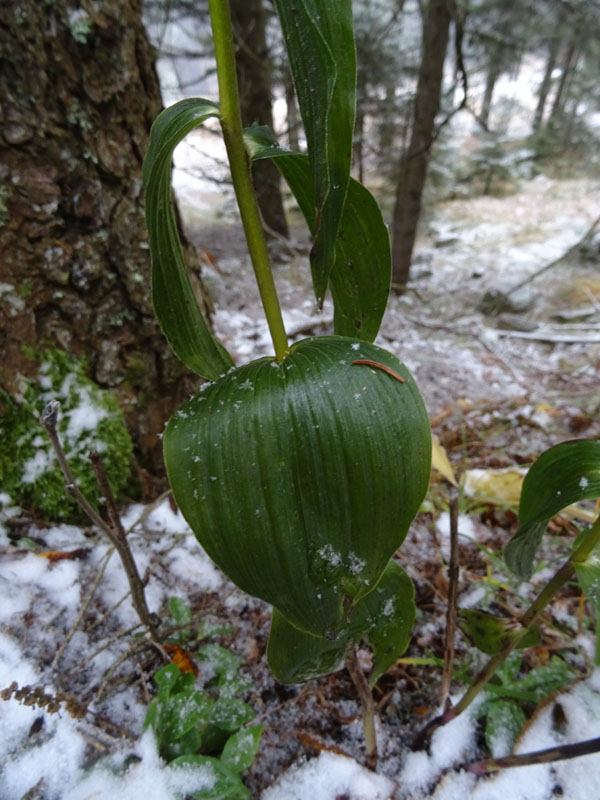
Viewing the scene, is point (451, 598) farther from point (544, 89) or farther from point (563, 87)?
point (544, 89)

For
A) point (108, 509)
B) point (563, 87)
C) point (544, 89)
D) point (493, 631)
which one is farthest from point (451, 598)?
point (544, 89)

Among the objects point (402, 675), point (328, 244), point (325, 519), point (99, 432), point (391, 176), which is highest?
point (328, 244)

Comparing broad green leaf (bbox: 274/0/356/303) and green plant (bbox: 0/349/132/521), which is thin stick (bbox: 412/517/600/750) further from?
green plant (bbox: 0/349/132/521)

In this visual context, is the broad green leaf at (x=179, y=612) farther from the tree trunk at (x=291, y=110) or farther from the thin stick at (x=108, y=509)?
the tree trunk at (x=291, y=110)

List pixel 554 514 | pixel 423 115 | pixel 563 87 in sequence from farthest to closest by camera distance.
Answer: pixel 563 87, pixel 423 115, pixel 554 514

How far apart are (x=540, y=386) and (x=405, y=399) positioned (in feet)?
6.29

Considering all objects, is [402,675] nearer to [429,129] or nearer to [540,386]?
[540,386]

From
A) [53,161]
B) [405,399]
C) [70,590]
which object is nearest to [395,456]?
[405,399]

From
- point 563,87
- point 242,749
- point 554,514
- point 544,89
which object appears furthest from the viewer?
point 544,89

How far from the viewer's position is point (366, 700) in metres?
0.60

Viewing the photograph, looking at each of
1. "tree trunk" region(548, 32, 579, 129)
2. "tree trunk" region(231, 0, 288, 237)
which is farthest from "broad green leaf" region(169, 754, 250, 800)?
"tree trunk" region(548, 32, 579, 129)

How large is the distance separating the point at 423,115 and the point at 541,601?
11.3 ft

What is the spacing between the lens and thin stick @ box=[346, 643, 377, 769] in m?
0.57

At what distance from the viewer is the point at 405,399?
397mm
